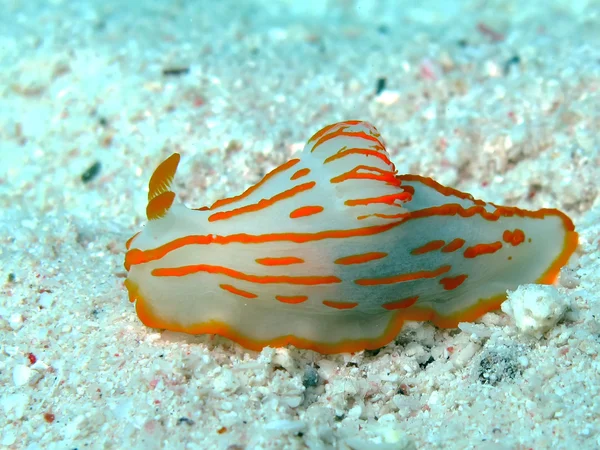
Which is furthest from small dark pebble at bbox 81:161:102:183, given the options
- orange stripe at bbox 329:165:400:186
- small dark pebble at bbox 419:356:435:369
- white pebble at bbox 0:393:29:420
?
small dark pebble at bbox 419:356:435:369

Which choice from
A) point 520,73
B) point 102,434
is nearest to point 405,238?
point 102,434

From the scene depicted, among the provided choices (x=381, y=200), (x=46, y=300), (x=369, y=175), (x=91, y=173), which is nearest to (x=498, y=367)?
(x=381, y=200)

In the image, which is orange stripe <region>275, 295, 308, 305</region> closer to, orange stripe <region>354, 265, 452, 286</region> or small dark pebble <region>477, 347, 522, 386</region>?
orange stripe <region>354, 265, 452, 286</region>

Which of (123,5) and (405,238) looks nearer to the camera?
(405,238)

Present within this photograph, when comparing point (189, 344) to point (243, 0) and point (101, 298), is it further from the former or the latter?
point (243, 0)

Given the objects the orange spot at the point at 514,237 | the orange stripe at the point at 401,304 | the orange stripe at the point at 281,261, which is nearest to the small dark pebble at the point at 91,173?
Result: the orange stripe at the point at 281,261

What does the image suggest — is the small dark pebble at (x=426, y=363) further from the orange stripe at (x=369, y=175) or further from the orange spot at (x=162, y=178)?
the orange spot at (x=162, y=178)

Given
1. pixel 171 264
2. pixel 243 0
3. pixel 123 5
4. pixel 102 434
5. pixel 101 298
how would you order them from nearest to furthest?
pixel 102 434 → pixel 171 264 → pixel 101 298 → pixel 123 5 → pixel 243 0

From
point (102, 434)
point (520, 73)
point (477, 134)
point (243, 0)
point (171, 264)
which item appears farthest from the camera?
point (243, 0)
